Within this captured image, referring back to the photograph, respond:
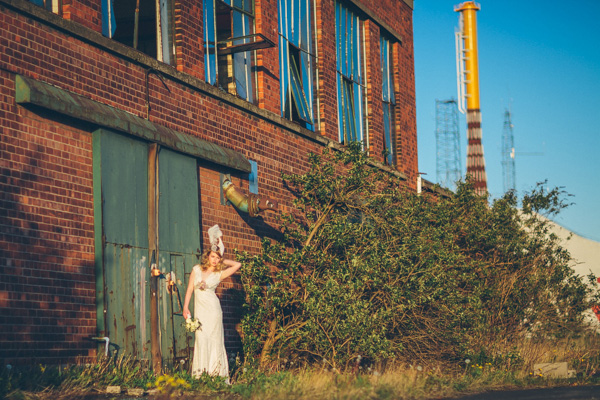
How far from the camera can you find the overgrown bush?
1177cm

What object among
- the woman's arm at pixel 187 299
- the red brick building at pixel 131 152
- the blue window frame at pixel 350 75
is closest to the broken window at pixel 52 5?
the red brick building at pixel 131 152

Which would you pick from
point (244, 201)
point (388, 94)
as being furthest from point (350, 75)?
point (244, 201)

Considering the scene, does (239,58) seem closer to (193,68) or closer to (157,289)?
(193,68)

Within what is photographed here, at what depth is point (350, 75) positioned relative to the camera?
18.2m

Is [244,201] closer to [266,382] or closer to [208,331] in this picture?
[208,331]

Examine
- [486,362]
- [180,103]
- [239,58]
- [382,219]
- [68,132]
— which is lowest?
[486,362]

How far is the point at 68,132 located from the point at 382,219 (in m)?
5.68

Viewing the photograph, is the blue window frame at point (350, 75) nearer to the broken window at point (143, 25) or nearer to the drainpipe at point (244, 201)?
the drainpipe at point (244, 201)

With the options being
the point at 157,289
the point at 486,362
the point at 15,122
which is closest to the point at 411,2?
the point at 486,362

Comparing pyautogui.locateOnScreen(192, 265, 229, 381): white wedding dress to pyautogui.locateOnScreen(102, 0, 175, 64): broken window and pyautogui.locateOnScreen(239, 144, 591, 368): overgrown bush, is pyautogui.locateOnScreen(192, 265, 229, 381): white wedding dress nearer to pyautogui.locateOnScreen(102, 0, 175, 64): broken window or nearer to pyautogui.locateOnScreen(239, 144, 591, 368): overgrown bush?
pyautogui.locateOnScreen(239, 144, 591, 368): overgrown bush

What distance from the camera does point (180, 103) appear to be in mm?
11766

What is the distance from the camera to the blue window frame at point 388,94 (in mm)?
19989

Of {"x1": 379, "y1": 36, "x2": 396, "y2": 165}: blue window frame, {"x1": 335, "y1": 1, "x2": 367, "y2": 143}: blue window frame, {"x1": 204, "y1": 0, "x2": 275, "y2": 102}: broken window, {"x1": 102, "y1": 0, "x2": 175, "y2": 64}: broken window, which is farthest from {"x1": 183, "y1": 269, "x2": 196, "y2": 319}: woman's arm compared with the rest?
{"x1": 379, "y1": 36, "x2": 396, "y2": 165}: blue window frame

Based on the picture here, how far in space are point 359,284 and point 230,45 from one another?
14.9 ft
